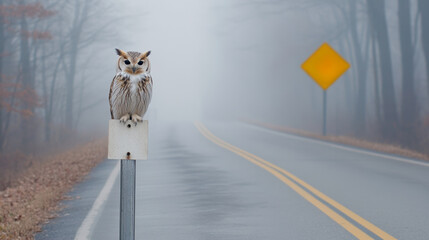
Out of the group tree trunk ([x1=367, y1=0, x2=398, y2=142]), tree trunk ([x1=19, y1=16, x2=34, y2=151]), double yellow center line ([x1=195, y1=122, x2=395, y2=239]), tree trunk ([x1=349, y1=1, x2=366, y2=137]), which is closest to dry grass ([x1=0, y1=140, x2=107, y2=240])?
double yellow center line ([x1=195, y1=122, x2=395, y2=239])

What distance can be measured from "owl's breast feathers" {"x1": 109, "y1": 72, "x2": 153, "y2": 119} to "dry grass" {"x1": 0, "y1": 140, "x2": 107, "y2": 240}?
313 centimetres

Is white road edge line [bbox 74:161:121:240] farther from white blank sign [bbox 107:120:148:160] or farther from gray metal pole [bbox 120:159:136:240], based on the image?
white blank sign [bbox 107:120:148:160]

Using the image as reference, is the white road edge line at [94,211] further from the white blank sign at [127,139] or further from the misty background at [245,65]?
the misty background at [245,65]

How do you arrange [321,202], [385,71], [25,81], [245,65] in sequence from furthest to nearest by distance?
[245,65]
[25,81]
[385,71]
[321,202]

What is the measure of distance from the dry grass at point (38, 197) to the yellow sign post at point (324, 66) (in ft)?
37.3

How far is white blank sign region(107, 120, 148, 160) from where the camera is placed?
652 cm

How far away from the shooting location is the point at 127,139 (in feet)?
21.4

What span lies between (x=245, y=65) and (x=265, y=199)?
75.5 metres

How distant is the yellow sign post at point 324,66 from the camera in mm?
29594

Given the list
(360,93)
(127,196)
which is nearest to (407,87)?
(360,93)

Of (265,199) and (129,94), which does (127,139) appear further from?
(265,199)

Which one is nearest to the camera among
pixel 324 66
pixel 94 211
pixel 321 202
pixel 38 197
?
pixel 94 211

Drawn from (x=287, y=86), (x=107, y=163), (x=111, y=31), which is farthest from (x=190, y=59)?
(x=107, y=163)

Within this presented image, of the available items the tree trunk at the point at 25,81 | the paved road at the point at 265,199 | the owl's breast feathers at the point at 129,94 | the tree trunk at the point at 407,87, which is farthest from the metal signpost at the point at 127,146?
the tree trunk at the point at 25,81
